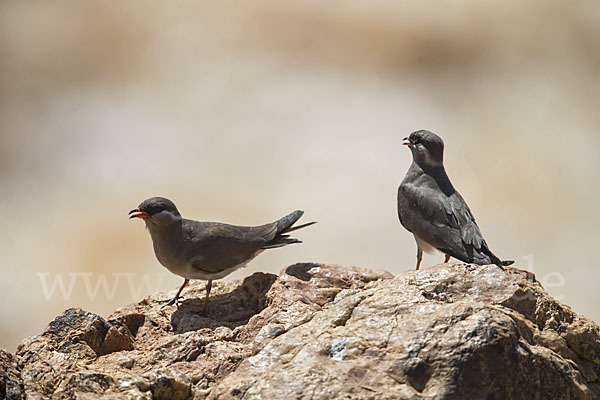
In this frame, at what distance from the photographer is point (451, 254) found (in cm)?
786

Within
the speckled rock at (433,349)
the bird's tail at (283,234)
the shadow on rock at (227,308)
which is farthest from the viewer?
the bird's tail at (283,234)

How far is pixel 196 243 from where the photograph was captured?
309 inches

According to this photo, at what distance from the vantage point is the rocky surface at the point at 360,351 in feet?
15.1

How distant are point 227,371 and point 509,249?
32.8ft

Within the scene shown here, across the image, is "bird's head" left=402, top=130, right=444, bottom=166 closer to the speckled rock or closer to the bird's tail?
the bird's tail

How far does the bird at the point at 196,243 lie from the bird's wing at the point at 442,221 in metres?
1.43

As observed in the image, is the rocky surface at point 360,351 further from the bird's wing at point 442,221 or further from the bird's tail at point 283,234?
the bird's tail at point 283,234

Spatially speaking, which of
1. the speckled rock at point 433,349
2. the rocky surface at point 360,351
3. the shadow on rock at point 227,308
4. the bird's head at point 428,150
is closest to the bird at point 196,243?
the shadow on rock at point 227,308

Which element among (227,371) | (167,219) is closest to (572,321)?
(227,371)

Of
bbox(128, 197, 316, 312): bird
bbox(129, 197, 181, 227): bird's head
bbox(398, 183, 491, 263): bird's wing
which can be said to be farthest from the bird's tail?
bbox(398, 183, 491, 263): bird's wing

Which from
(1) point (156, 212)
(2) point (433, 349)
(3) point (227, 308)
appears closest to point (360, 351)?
(2) point (433, 349)

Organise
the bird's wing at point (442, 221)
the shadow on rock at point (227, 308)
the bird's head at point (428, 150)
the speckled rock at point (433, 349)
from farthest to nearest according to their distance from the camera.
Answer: the bird's head at point (428, 150) → the bird's wing at point (442, 221) → the shadow on rock at point (227, 308) → the speckled rock at point (433, 349)

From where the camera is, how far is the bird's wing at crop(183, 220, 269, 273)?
7660 millimetres

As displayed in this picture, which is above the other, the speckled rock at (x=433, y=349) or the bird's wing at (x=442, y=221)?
the bird's wing at (x=442, y=221)
